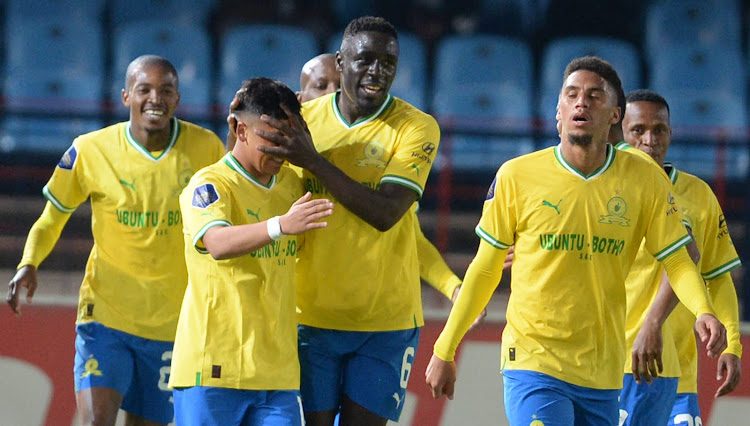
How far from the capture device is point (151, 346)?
591cm

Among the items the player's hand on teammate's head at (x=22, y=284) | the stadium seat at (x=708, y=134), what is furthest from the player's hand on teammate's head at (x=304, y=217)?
the stadium seat at (x=708, y=134)

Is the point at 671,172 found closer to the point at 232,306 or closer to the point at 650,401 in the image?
the point at 650,401

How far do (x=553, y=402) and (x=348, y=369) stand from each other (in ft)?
2.90

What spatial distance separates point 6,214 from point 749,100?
6910 mm

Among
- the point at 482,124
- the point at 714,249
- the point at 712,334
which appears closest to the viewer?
the point at 712,334

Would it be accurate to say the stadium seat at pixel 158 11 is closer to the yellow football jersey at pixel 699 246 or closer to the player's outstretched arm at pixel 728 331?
the yellow football jersey at pixel 699 246

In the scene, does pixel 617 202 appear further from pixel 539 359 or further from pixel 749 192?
pixel 749 192

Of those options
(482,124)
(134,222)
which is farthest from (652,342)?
(482,124)

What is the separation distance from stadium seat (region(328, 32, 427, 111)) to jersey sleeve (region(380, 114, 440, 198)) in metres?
6.22

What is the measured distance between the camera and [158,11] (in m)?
12.2

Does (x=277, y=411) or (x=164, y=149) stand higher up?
(x=164, y=149)

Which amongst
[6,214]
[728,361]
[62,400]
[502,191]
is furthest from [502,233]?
[6,214]

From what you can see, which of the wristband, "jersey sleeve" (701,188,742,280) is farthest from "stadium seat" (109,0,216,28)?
the wristband

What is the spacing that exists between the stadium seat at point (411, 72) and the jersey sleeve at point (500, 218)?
21.5 feet
